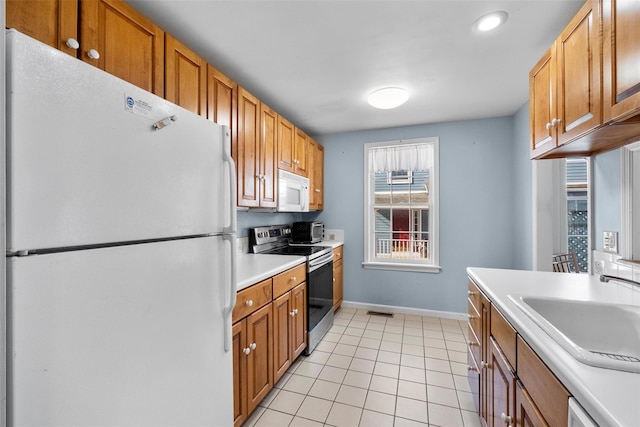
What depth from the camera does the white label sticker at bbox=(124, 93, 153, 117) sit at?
0.81m

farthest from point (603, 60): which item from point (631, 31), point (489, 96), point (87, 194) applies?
point (87, 194)

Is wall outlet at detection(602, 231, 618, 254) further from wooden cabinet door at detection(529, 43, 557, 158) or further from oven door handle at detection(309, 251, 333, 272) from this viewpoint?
oven door handle at detection(309, 251, 333, 272)

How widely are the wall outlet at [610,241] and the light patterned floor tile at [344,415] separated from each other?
68.7 inches

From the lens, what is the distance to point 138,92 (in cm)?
84

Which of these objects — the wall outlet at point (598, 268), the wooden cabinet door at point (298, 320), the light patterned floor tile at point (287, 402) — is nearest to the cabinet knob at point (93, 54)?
the wooden cabinet door at point (298, 320)

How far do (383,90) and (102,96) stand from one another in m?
2.07

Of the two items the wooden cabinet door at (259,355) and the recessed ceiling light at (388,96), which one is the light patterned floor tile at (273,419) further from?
the recessed ceiling light at (388,96)

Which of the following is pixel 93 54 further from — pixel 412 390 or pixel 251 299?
pixel 412 390

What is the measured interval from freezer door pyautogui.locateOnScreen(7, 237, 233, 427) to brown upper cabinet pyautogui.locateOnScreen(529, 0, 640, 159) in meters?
1.63

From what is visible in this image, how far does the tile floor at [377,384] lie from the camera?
5.56ft

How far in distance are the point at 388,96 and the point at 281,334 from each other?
6.92ft

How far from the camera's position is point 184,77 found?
154 centimetres

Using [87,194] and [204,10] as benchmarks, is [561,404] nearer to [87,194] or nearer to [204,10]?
[87,194]

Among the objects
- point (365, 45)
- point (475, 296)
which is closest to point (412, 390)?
point (475, 296)
